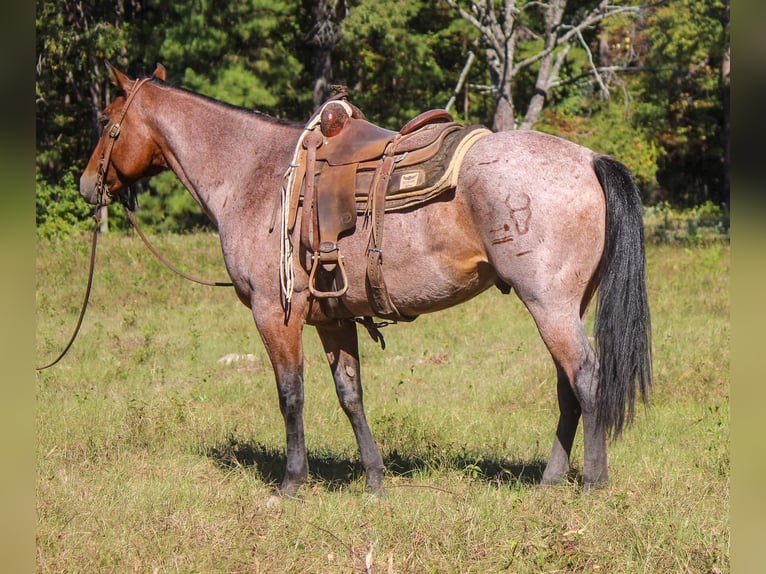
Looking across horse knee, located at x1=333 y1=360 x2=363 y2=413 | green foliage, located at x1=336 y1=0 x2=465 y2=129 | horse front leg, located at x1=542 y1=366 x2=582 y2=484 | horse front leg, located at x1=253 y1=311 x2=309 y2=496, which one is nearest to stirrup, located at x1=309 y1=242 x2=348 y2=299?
horse front leg, located at x1=253 y1=311 x2=309 y2=496

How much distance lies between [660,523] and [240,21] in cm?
1882

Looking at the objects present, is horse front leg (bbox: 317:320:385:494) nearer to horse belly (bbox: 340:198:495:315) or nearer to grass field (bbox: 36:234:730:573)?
grass field (bbox: 36:234:730:573)

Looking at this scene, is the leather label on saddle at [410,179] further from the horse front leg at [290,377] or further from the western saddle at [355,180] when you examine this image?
the horse front leg at [290,377]

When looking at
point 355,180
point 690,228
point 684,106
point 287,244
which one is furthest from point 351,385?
point 684,106

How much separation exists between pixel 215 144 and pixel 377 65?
63.5ft

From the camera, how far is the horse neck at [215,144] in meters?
5.22

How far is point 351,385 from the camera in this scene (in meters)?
5.18

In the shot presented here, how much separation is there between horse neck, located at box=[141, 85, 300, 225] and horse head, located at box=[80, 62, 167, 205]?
0.09m

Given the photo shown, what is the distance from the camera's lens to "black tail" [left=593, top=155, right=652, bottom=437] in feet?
14.3

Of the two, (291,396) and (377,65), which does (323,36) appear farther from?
(291,396)

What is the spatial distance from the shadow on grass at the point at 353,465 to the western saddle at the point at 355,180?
109 centimetres

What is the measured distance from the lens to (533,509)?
14.2ft
